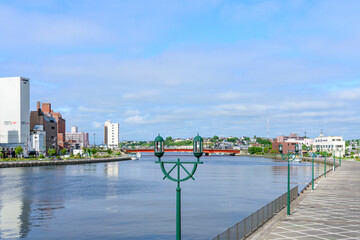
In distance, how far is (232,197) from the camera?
7788cm

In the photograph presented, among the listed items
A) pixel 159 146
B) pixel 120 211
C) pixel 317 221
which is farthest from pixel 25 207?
pixel 159 146

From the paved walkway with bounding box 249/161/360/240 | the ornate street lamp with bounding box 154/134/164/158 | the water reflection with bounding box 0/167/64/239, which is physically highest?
the ornate street lamp with bounding box 154/134/164/158

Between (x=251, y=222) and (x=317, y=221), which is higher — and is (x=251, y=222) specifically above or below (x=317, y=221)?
above

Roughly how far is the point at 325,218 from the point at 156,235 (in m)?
17.4

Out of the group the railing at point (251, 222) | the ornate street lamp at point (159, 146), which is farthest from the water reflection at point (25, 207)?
the ornate street lamp at point (159, 146)

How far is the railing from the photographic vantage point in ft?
102

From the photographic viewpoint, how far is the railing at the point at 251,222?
31.1 m

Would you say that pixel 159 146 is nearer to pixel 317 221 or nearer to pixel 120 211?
pixel 317 221

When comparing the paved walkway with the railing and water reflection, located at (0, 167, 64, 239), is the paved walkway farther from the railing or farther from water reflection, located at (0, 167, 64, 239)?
water reflection, located at (0, 167, 64, 239)

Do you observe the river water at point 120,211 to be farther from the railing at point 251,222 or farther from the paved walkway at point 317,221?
the paved walkway at point 317,221

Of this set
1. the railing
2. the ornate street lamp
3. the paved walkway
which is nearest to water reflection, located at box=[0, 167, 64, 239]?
the railing

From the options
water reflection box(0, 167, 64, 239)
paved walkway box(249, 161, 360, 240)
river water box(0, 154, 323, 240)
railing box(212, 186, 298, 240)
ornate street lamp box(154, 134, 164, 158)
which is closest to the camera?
ornate street lamp box(154, 134, 164, 158)

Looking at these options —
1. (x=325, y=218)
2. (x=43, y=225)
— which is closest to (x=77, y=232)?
(x=43, y=225)

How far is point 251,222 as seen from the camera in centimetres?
3388
